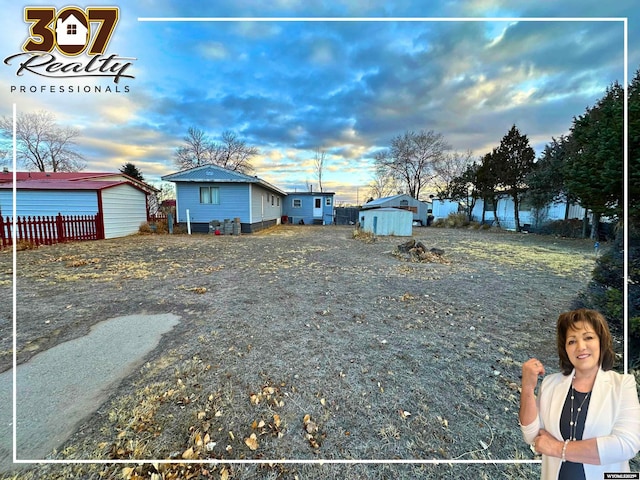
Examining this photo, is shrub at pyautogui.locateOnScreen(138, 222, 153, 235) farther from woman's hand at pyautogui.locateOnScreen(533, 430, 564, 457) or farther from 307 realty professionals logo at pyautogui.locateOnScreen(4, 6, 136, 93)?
woman's hand at pyautogui.locateOnScreen(533, 430, 564, 457)

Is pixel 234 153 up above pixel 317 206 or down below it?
above

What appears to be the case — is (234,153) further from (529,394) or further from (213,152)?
(529,394)

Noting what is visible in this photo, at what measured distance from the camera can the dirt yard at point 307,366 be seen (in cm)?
141


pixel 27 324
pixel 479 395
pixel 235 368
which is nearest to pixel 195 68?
pixel 235 368

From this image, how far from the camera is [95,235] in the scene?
10258 mm

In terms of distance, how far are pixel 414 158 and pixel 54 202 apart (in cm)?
2949

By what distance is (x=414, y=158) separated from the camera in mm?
29719

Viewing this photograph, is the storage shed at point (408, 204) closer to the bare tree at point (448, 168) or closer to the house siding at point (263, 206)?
the bare tree at point (448, 168)

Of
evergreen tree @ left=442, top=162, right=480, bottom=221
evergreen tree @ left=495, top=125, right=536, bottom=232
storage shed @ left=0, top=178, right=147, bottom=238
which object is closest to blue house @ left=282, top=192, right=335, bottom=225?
evergreen tree @ left=442, top=162, right=480, bottom=221

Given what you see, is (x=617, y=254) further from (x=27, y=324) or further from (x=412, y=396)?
(x=27, y=324)

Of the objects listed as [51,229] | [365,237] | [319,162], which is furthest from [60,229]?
[319,162]

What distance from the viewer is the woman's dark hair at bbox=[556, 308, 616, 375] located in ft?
2.29

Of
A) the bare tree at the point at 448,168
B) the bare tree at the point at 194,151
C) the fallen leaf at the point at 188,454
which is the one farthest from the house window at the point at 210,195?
the bare tree at the point at 448,168

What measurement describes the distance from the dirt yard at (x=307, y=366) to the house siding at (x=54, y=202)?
6.66m
